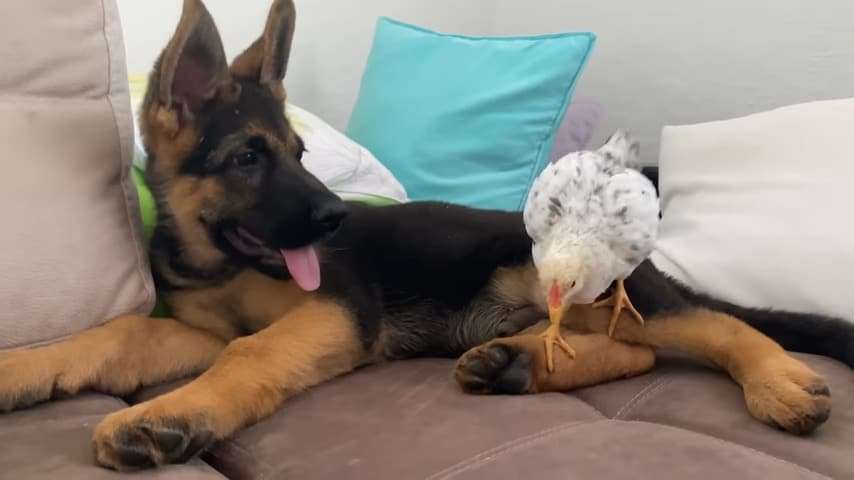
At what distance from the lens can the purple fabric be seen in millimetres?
2457

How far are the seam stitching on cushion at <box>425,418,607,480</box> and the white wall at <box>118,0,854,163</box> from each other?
1596 millimetres

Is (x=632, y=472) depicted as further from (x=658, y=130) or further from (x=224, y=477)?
(x=658, y=130)

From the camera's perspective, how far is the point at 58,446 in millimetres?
1011

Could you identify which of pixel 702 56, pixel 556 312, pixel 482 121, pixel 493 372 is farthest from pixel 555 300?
pixel 702 56

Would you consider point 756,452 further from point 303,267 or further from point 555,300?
point 303,267

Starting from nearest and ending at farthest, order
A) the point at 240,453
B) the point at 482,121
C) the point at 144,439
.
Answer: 1. the point at 144,439
2. the point at 240,453
3. the point at 482,121

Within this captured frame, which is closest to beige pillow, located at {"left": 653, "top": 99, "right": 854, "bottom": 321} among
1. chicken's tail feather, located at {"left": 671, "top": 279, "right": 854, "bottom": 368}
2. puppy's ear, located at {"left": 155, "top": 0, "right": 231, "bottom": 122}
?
chicken's tail feather, located at {"left": 671, "top": 279, "right": 854, "bottom": 368}

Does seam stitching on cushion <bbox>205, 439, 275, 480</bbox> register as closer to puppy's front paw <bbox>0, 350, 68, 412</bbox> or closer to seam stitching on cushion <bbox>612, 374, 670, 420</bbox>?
puppy's front paw <bbox>0, 350, 68, 412</bbox>

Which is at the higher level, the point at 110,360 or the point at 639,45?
the point at 639,45

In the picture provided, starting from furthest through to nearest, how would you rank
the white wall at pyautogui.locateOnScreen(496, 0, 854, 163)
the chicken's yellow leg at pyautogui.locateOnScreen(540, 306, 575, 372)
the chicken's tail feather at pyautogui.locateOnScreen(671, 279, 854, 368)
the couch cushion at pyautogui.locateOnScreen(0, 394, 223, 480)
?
the white wall at pyautogui.locateOnScreen(496, 0, 854, 163) < the chicken's tail feather at pyautogui.locateOnScreen(671, 279, 854, 368) < the chicken's yellow leg at pyautogui.locateOnScreen(540, 306, 575, 372) < the couch cushion at pyautogui.locateOnScreen(0, 394, 223, 480)

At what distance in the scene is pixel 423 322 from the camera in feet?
5.05

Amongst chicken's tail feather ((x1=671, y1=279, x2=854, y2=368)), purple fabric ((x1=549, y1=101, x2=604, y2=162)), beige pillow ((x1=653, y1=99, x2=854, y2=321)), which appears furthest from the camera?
purple fabric ((x1=549, y1=101, x2=604, y2=162))

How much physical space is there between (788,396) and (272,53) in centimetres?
99

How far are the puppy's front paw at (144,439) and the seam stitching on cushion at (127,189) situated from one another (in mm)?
410
